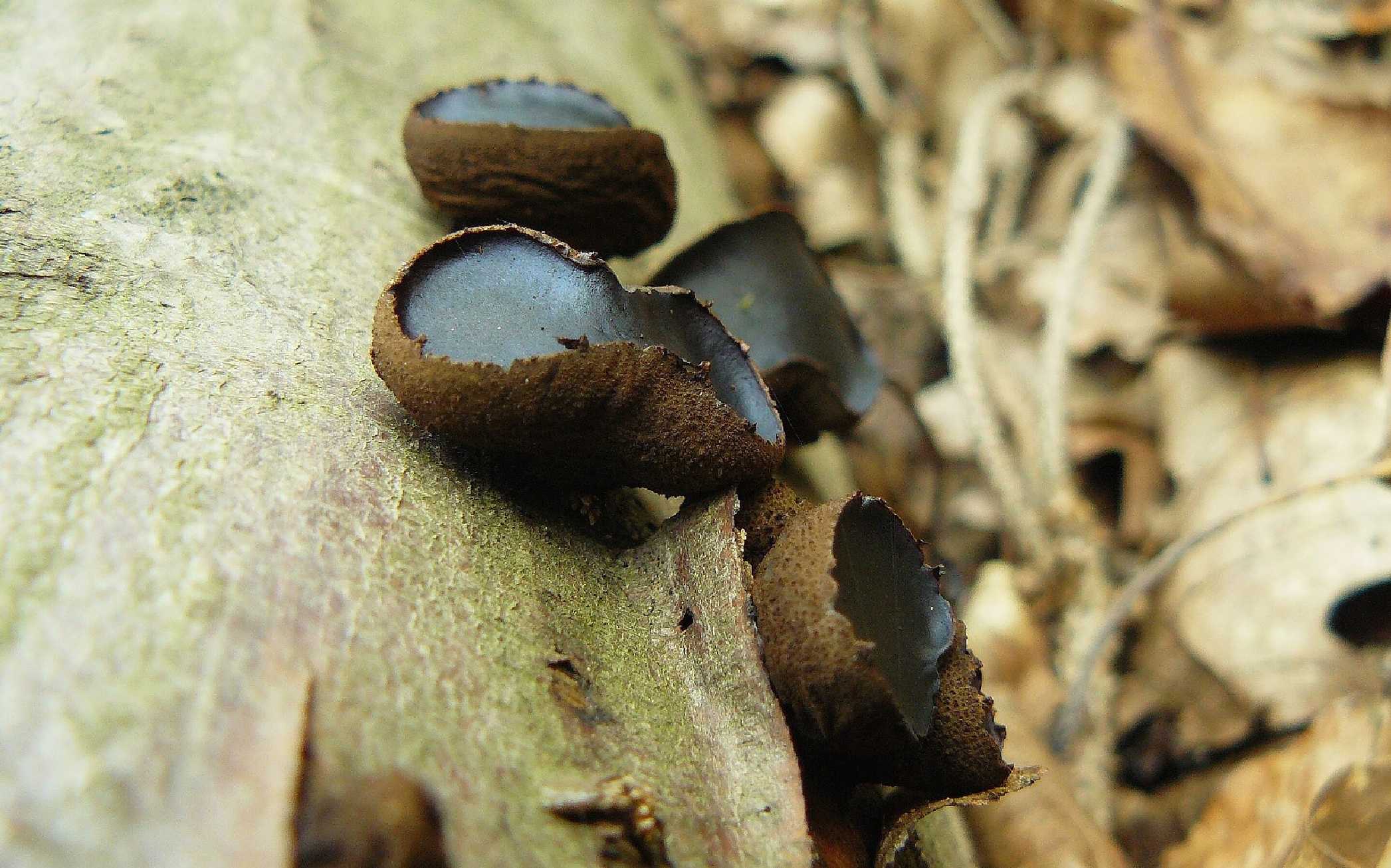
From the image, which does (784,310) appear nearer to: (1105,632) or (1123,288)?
(1105,632)

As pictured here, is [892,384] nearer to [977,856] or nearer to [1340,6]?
[977,856]

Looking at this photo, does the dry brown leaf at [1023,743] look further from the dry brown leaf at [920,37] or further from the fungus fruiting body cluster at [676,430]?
the dry brown leaf at [920,37]

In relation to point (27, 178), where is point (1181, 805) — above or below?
below

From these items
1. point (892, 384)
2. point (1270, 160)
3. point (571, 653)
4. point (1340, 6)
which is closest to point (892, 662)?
point (571, 653)

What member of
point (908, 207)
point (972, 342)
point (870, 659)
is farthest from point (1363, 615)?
point (908, 207)

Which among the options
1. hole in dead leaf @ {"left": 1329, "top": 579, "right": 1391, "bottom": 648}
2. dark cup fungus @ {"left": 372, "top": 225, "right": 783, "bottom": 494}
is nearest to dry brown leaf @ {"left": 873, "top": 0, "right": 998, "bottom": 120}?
hole in dead leaf @ {"left": 1329, "top": 579, "right": 1391, "bottom": 648}

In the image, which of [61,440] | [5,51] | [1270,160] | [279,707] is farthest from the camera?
[1270,160]
